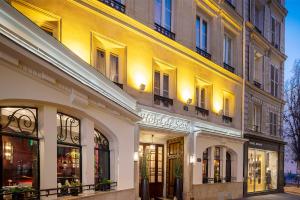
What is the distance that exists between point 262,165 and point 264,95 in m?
4.42

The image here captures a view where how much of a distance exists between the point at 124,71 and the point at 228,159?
9.40 metres

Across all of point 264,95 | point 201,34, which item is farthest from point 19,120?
point 264,95

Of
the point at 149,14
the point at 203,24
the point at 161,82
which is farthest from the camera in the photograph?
the point at 203,24

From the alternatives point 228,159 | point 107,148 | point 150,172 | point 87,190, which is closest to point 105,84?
point 107,148

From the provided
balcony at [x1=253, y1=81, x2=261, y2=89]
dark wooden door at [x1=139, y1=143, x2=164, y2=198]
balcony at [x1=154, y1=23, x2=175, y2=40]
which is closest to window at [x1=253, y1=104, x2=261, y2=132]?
balcony at [x1=253, y1=81, x2=261, y2=89]

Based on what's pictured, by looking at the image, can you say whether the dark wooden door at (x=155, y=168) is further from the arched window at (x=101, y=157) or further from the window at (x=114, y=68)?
the arched window at (x=101, y=157)

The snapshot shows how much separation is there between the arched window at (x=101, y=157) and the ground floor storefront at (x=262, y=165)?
11.6 m

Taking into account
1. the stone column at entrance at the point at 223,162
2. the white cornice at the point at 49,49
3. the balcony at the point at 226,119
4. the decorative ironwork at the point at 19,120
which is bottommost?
the stone column at entrance at the point at 223,162

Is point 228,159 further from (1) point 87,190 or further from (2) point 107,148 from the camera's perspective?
(1) point 87,190

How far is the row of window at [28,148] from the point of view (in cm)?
703

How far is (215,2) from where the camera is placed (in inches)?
701

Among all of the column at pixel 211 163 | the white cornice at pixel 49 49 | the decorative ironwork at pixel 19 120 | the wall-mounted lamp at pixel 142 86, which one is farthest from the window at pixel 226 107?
the decorative ironwork at pixel 19 120

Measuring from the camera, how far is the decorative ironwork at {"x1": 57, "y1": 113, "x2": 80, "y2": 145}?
27.8ft

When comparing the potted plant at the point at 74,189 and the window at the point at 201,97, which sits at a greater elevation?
the window at the point at 201,97
